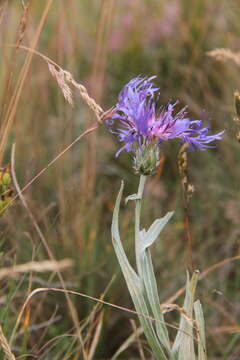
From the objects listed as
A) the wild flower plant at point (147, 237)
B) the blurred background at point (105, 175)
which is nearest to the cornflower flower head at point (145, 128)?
the wild flower plant at point (147, 237)

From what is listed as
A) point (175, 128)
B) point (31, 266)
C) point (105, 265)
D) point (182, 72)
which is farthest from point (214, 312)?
point (182, 72)

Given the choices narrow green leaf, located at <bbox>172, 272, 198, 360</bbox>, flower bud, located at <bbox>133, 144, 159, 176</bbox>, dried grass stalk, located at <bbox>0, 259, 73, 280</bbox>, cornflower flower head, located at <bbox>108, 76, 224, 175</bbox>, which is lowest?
narrow green leaf, located at <bbox>172, 272, 198, 360</bbox>

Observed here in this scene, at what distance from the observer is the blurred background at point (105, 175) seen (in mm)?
1831

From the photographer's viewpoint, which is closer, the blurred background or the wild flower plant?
the wild flower plant

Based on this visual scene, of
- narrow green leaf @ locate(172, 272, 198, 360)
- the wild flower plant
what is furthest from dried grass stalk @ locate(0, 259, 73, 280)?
narrow green leaf @ locate(172, 272, 198, 360)

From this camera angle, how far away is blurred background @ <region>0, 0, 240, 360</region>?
1.83 metres

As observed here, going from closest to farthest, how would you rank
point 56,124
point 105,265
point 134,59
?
point 105,265 → point 56,124 → point 134,59

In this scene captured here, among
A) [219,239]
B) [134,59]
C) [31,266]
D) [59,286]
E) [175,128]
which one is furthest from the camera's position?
[134,59]

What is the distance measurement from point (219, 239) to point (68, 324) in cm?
88

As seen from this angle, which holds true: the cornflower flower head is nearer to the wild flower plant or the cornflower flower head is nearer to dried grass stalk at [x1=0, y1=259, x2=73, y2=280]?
the wild flower plant

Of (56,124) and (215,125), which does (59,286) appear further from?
(215,125)

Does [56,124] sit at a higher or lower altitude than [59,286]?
higher

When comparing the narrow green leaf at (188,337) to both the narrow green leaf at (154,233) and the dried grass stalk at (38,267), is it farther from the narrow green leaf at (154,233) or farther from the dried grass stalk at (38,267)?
→ the dried grass stalk at (38,267)

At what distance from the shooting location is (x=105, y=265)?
7.28ft
